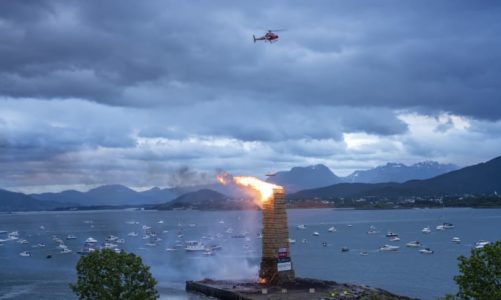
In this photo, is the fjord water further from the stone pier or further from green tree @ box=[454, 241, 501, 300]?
green tree @ box=[454, 241, 501, 300]

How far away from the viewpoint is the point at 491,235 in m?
167

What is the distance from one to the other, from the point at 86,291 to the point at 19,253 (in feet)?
381

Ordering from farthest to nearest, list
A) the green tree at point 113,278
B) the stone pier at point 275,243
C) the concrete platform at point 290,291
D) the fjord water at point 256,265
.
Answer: the fjord water at point 256,265, the stone pier at point 275,243, the concrete platform at point 290,291, the green tree at point 113,278

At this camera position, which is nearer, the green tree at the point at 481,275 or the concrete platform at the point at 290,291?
the green tree at the point at 481,275

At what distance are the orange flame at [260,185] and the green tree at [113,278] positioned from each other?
3025 cm

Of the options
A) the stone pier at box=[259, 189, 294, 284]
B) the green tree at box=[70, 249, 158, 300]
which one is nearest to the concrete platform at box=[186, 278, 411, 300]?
the stone pier at box=[259, 189, 294, 284]

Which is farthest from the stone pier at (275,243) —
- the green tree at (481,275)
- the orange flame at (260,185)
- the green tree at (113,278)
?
the green tree at (481,275)

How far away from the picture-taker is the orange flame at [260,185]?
6994 cm

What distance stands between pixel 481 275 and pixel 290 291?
3128 centimetres

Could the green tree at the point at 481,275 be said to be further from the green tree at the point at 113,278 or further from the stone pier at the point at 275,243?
the stone pier at the point at 275,243

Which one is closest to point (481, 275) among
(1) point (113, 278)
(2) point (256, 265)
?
(1) point (113, 278)

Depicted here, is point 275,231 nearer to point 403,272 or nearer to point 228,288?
point 228,288

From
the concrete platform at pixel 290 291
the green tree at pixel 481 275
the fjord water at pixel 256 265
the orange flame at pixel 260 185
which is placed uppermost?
the orange flame at pixel 260 185

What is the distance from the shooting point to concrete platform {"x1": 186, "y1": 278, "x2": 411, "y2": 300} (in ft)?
202
